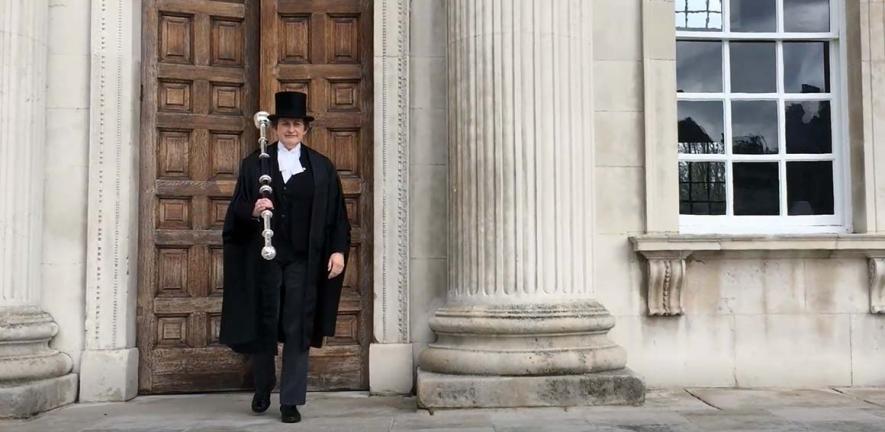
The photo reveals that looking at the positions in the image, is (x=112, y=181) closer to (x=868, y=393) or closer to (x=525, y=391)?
(x=525, y=391)

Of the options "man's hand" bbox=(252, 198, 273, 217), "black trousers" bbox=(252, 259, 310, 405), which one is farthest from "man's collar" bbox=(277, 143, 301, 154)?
"black trousers" bbox=(252, 259, 310, 405)

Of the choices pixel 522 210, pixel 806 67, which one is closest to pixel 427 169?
pixel 522 210

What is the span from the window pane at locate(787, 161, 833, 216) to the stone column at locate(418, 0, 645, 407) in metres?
2.03

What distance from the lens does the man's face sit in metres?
5.75

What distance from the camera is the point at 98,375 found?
6578 millimetres

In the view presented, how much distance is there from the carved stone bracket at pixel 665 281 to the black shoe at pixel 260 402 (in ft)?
9.89

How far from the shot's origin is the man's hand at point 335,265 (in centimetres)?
559

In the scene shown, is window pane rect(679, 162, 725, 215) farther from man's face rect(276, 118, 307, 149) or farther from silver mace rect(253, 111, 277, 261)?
silver mace rect(253, 111, 277, 261)

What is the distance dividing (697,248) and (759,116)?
4.73ft

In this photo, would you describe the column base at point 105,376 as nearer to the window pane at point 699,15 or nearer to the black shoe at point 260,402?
the black shoe at point 260,402

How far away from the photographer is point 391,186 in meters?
6.86

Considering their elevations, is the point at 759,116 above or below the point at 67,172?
above

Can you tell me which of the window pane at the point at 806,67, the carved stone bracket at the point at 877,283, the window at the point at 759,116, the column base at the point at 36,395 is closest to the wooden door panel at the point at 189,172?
the column base at the point at 36,395

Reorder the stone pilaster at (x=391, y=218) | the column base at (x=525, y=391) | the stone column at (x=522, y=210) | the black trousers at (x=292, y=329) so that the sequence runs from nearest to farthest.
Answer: the black trousers at (x=292, y=329), the column base at (x=525, y=391), the stone column at (x=522, y=210), the stone pilaster at (x=391, y=218)
